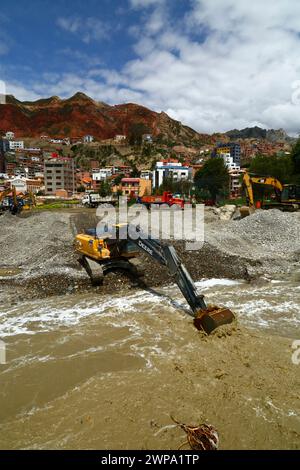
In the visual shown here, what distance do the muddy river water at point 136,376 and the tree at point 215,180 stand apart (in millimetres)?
42143

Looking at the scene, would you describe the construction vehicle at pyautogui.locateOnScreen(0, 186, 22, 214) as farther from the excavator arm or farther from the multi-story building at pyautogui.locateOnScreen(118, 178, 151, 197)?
the multi-story building at pyautogui.locateOnScreen(118, 178, 151, 197)

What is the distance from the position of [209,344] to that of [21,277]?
22.5 feet

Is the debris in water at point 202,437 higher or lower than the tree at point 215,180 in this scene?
lower

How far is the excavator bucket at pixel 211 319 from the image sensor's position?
241 inches

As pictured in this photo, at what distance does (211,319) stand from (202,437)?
260 centimetres

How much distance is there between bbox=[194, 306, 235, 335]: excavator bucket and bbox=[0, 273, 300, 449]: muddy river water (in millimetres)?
227

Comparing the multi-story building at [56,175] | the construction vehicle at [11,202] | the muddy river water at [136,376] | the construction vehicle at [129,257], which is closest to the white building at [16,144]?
the multi-story building at [56,175]

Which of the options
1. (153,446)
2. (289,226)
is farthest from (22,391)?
(289,226)

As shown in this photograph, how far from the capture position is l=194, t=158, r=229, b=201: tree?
48.7 meters

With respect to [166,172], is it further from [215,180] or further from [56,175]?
[215,180]

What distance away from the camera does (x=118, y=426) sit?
4.00 metres

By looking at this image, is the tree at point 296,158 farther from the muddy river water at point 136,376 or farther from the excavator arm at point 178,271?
the excavator arm at point 178,271

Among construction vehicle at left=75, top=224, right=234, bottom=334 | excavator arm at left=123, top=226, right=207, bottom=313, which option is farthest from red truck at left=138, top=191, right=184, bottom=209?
excavator arm at left=123, top=226, right=207, bottom=313

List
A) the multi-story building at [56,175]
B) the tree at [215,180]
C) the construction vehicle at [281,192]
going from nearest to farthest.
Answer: the construction vehicle at [281,192] < the tree at [215,180] < the multi-story building at [56,175]
